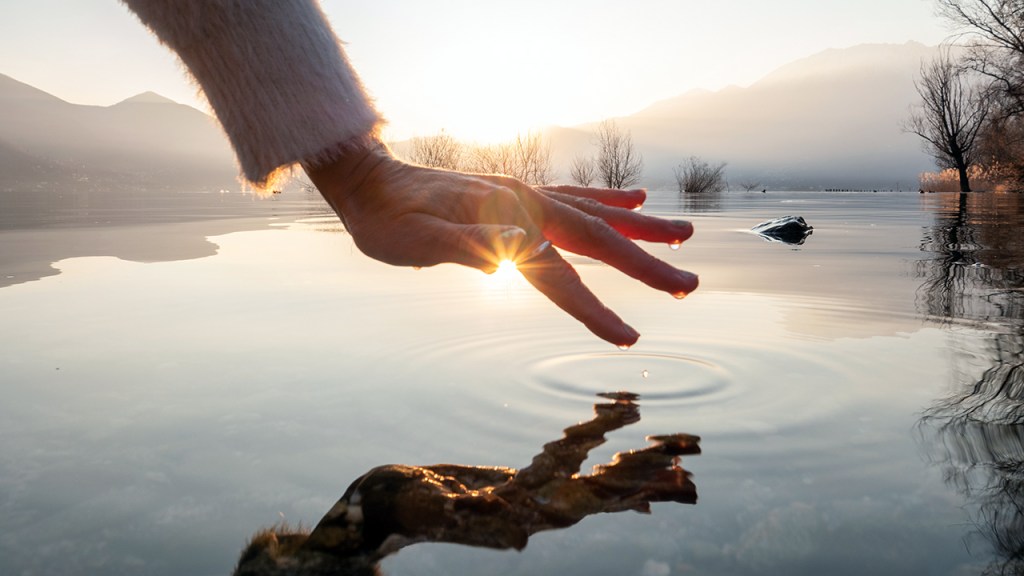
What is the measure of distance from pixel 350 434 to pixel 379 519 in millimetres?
486

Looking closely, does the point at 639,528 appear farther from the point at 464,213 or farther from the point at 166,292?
the point at 166,292

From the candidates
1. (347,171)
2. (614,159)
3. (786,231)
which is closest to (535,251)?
(347,171)

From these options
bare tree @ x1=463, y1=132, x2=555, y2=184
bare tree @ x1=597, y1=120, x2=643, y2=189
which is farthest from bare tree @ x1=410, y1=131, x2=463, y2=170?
bare tree @ x1=597, y1=120, x2=643, y2=189

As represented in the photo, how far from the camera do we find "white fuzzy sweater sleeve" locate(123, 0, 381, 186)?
4.15 feet

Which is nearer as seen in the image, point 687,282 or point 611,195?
point 687,282

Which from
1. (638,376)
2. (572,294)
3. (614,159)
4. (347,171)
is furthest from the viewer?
(614,159)

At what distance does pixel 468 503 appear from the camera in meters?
1.34

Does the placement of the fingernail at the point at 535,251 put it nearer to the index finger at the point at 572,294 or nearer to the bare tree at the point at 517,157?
the index finger at the point at 572,294

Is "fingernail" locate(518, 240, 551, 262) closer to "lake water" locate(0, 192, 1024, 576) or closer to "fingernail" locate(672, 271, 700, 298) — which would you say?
"fingernail" locate(672, 271, 700, 298)

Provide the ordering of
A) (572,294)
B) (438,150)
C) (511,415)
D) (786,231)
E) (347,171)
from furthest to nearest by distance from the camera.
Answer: (438,150)
(786,231)
(511,415)
(347,171)
(572,294)

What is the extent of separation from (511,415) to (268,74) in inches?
38.8

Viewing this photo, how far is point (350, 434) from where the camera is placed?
1.74 m

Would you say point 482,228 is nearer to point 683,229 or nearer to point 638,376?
point 683,229

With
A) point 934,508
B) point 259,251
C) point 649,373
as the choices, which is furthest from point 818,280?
point 259,251
